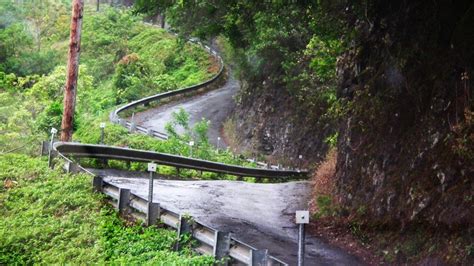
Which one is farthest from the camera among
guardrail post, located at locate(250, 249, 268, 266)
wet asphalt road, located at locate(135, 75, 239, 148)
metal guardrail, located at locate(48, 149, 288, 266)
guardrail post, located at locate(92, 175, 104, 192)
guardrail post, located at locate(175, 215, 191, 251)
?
wet asphalt road, located at locate(135, 75, 239, 148)

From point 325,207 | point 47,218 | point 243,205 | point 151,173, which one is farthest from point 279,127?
point 151,173

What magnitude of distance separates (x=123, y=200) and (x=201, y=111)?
95.1ft

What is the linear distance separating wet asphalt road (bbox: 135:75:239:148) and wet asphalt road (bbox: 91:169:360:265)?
16.5 metres

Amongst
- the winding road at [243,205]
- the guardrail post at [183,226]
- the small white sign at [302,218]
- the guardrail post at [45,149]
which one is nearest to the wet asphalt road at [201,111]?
the winding road at [243,205]

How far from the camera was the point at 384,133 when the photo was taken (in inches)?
502

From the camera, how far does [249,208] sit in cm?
1556

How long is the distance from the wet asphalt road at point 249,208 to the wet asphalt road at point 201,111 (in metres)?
16.5

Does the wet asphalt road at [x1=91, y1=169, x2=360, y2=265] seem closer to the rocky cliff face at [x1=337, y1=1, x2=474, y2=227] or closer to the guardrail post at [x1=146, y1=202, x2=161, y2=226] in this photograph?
the guardrail post at [x1=146, y1=202, x2=161, y2=226]

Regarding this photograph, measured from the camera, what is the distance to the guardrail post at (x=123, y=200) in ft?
40.6

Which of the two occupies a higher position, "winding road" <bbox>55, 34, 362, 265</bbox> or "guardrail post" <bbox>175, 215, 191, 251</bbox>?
"guardrail post" <bbox>175, 215, 191, 251</bbox>

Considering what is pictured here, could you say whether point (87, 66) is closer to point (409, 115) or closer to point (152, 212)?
point (152, 212)

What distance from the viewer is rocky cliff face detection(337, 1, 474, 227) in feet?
33.6

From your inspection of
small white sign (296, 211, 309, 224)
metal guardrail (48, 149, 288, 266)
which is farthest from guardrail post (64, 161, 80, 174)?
small white sign (296, 211, 309, 224)

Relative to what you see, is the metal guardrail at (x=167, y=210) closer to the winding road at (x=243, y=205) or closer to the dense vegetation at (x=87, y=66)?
the winding road at (x=243, y=205)
